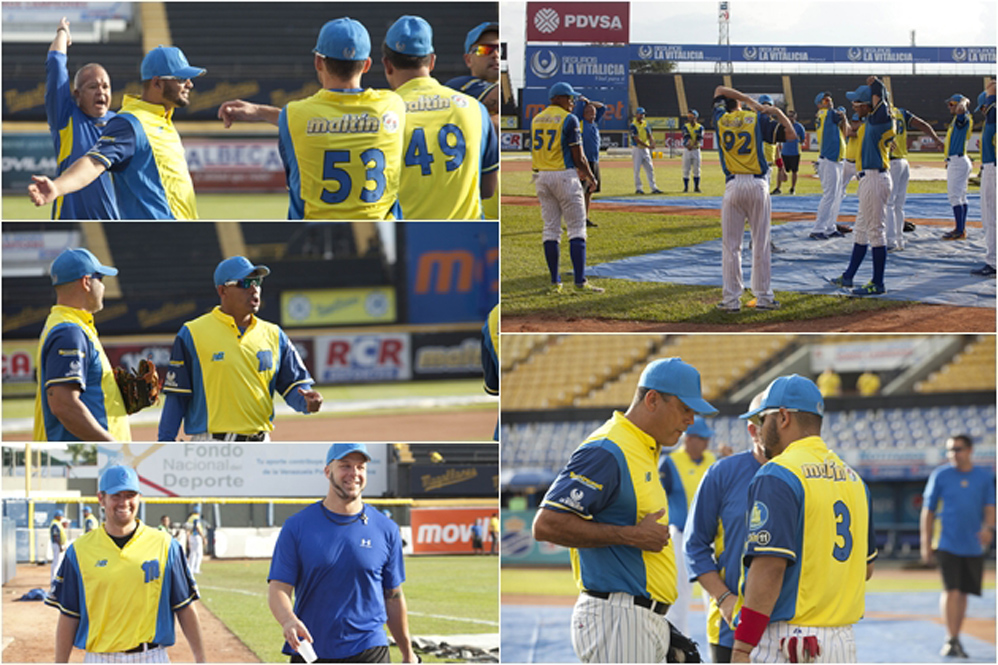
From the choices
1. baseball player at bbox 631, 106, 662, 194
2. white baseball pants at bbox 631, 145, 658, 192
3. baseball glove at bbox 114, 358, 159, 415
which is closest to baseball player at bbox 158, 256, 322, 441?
baseball glove at bbox 114, 358, 159, 415

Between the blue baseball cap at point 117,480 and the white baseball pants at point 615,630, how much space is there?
2.11m

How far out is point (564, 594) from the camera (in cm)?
Result: 1170

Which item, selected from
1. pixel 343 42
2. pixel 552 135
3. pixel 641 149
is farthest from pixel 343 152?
pixel 641 149

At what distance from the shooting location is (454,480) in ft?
19.8

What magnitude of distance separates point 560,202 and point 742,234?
4.47ft

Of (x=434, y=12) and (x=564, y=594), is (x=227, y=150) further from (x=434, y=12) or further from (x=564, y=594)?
(x=564, y=594)

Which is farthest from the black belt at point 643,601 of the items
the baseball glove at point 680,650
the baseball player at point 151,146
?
the baseball player at point 151,146

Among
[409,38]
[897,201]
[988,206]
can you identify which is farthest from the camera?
[897,201]

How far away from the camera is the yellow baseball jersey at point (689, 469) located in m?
6.03

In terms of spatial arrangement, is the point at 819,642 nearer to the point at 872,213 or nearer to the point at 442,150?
the point at 442,150

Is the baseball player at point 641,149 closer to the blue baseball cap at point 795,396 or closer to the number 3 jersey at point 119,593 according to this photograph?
the blue baseball cap at point 795,396

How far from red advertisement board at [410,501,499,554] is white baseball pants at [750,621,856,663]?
9.77ft

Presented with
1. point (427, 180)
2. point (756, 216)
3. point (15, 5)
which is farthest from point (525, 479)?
point (15, 5)

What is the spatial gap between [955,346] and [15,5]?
66.3ft
